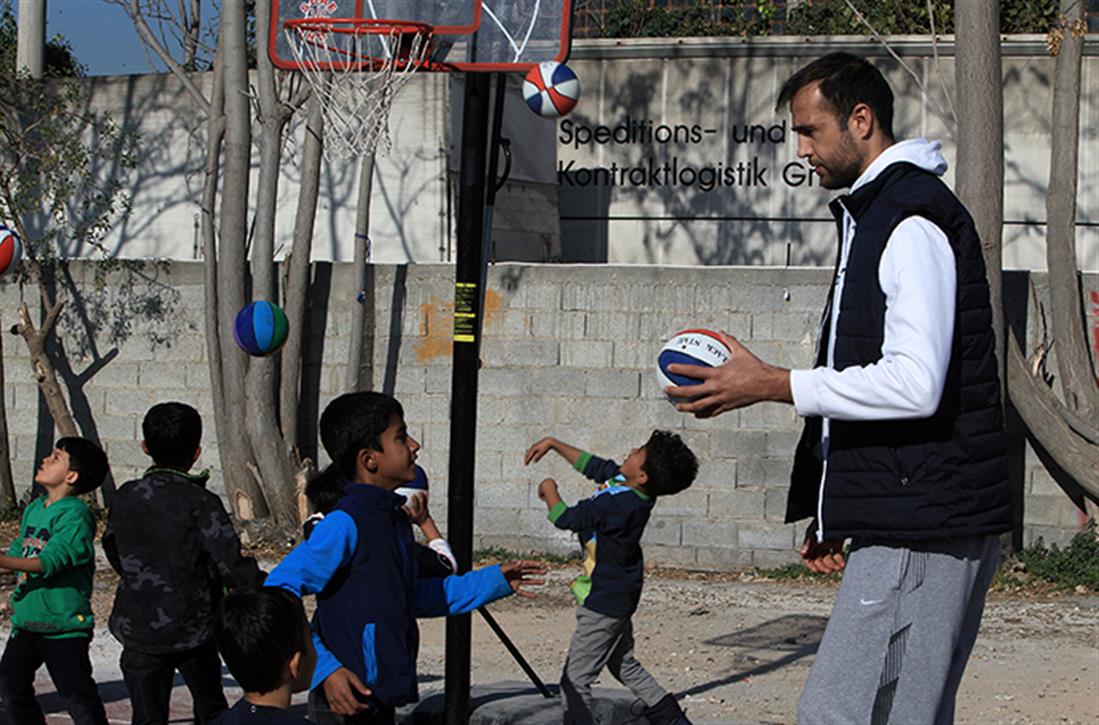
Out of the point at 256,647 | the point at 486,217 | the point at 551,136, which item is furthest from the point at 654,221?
the point at 256,647

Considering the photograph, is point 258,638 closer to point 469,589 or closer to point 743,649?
point 469,589

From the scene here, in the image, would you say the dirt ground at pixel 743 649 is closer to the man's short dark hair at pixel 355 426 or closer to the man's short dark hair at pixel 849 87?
the man's short dark hair at pixel 355 426

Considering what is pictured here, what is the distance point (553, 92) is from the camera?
8547mm

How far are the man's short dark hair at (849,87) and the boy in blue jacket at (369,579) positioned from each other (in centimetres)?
170

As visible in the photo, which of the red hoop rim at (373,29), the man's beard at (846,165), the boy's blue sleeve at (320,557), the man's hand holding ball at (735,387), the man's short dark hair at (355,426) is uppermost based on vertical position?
the red hoop rim at (373,29)

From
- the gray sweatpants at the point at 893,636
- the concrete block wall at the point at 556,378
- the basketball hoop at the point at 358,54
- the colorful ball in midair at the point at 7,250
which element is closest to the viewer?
the gray sweatpants at the point at 893,636

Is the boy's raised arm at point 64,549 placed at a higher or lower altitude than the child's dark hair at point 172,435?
lower

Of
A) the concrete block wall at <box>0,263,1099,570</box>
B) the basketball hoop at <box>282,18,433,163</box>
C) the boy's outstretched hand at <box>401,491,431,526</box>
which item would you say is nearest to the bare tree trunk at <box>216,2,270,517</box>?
the concrete block wall at <box>0,263,1099,570</box>

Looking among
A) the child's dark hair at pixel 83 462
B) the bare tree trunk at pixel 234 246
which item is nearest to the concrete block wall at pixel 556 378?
the bare tree trunk at pixel 234 246

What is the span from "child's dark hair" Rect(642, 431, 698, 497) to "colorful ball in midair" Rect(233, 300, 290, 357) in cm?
A: 319

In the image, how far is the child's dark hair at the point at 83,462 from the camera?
6.26 meters

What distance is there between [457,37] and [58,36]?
17661 mm

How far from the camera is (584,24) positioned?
22453mm

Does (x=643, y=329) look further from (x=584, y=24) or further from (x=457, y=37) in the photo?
(x=584, y=24)
